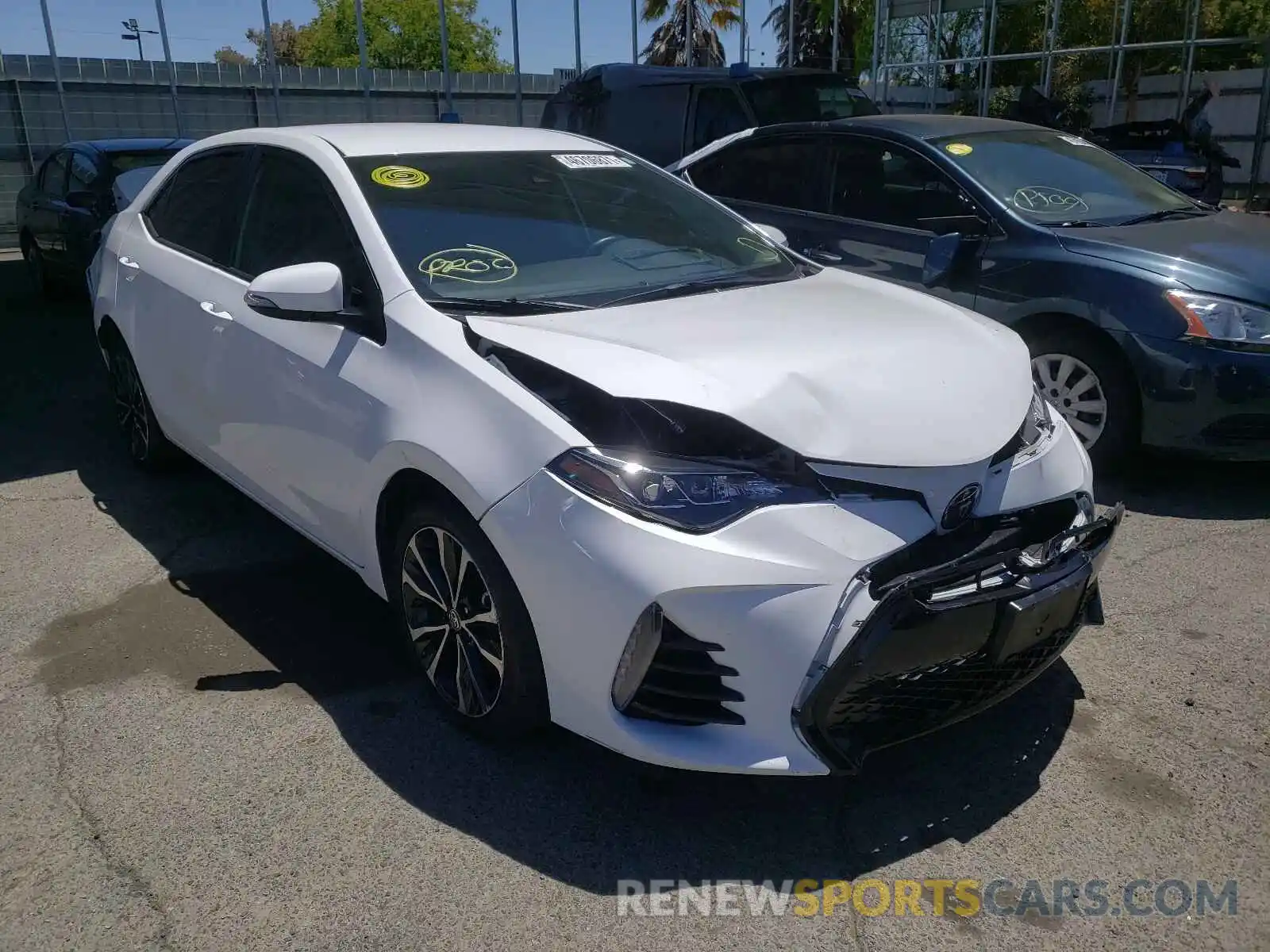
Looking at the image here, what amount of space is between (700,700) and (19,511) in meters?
3.89

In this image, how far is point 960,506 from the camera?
105 inches

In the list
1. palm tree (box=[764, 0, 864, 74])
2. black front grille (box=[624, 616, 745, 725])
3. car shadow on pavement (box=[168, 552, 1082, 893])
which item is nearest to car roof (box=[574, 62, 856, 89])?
car shadow on pavement (box=[168, 552, 1082, 893])

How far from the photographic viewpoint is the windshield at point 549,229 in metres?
3.34

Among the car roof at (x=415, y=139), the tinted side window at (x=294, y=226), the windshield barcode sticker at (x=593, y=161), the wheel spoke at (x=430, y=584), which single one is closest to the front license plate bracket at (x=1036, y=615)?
the wheel spoke at (x=430, y=584)

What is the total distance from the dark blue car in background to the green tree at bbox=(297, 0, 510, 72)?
54085 mm

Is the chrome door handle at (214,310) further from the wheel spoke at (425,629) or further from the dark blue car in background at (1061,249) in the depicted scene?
the dark blue car in background at (1061,249)

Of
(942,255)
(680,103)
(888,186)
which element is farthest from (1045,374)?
(680,103)

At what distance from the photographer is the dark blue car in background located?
462cm

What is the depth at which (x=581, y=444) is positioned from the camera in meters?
2.58

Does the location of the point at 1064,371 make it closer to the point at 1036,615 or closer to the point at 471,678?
the point at 1036,615

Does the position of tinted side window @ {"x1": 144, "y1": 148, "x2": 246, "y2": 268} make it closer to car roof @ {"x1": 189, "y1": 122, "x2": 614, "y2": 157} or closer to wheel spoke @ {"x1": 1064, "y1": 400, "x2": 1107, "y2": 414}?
car roof @ {"x1": 189, "y1": 122, "x2": 614, "y2": 157}

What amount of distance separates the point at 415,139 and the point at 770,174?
10.1 ft

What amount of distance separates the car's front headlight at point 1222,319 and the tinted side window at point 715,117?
5.14 meters

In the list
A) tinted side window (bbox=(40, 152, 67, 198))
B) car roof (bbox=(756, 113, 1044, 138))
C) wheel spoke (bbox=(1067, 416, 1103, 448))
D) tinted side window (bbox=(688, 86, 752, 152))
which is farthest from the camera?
tinted side window (bbox=(40, 152, 67, 198))
